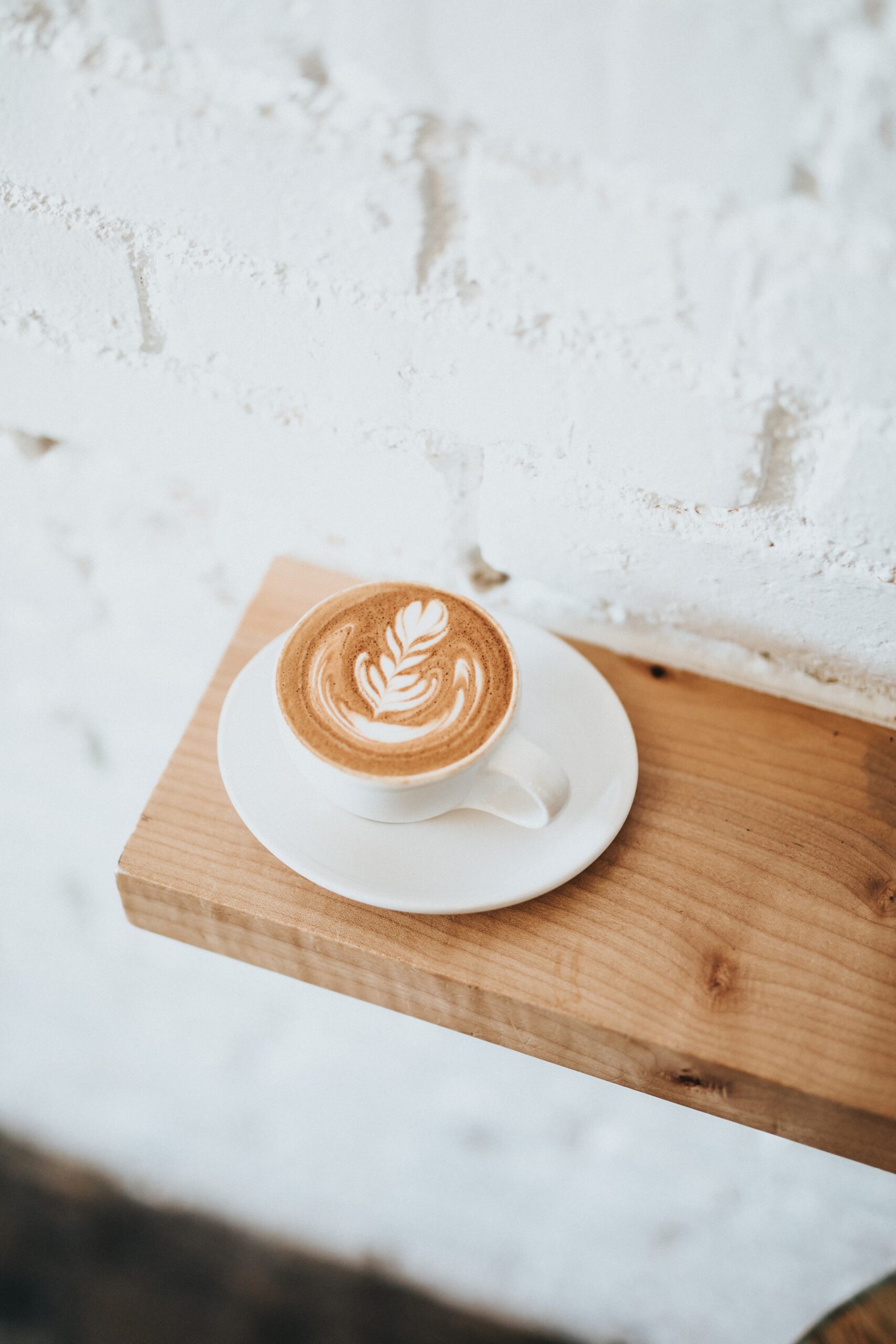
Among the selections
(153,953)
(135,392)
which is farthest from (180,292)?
(153,953)

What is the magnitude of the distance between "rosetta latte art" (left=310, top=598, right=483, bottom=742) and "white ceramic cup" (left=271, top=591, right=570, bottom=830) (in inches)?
0.9

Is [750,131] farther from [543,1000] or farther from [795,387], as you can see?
[543,1000]

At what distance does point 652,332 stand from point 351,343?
15 cm

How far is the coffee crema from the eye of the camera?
1.49 feet

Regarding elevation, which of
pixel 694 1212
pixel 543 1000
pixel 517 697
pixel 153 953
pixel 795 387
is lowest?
pixel 694 1212

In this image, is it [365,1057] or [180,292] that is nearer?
[180,292]

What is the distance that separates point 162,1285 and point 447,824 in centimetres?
103

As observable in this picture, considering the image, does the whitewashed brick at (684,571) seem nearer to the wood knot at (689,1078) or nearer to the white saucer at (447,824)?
the white saucer at (447,824)

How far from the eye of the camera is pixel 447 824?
494 mm

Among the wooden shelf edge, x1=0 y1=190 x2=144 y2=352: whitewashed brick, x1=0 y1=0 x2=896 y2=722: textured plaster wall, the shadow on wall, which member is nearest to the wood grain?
the wooden shelf edge

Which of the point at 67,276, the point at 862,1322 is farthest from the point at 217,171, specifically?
the point at 862,1322

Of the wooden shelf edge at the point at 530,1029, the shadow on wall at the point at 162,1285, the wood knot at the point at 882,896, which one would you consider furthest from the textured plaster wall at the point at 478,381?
the shadow on wall at the point at 162,1285

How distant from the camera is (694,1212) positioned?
0.88m

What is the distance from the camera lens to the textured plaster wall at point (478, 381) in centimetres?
36
